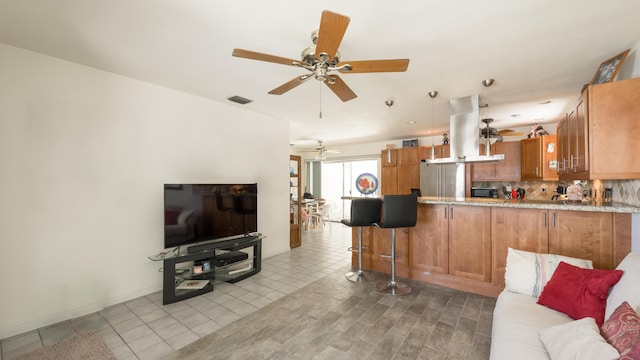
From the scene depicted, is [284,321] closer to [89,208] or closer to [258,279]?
[258,279]

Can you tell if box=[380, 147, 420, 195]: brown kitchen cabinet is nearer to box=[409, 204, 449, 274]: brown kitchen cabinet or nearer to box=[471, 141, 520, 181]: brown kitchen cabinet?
box=[471, 141, 520, 181]: brown kitchen cabinet

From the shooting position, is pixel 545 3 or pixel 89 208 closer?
pixel 545 3

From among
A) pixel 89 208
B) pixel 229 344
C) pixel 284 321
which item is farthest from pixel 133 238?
pixel 284 321

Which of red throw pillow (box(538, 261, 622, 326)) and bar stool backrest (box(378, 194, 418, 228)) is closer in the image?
red throw pillow (box(538, 261, 622, 326))

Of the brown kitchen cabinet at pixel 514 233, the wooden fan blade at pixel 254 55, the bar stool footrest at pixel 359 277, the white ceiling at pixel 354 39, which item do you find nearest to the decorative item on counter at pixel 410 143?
the white ceiling at pixel 354 39

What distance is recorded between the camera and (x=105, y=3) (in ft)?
5.93

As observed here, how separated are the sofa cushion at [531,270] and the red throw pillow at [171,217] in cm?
348

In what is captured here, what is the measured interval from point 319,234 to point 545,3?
594cm

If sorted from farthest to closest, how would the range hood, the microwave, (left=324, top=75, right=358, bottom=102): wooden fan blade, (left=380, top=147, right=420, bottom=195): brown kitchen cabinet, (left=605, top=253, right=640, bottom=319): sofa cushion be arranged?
(left=380, top=147, right=420, bottom=195): brown kitchen cabinet < the microwave < the range hood < (left=324, top=75, right=358, bottom=102): wooden fan blade < (left=605, top=253, right=640, bottom=319): sofa cushion

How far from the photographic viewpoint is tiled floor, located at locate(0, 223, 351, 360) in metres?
2.17

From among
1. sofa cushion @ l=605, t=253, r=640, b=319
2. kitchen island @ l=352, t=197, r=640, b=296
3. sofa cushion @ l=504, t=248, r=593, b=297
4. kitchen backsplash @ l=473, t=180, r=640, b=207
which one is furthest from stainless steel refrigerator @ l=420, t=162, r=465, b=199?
sofa cushion @ l=605, t=253, r=640, b=319

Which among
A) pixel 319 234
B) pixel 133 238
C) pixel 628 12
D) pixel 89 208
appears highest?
pixel 628 12

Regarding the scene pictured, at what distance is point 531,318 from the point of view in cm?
167

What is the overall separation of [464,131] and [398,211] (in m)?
1.77
